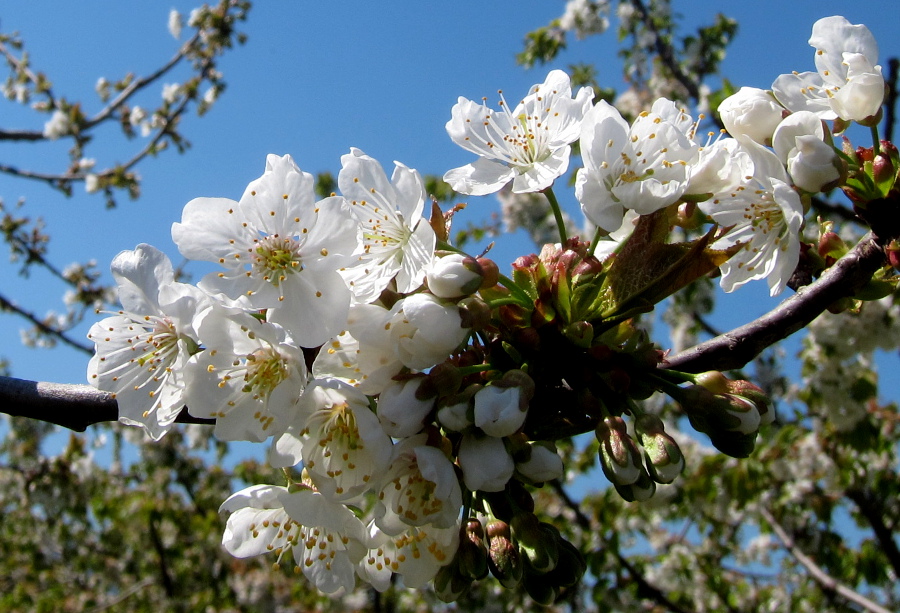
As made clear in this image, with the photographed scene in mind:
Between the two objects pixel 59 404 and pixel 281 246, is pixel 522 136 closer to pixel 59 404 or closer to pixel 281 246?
pixel 281 246

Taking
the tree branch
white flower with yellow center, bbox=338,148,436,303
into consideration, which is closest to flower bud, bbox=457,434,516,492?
Answer: white flower with yellow center, bbox=338,148,436,303

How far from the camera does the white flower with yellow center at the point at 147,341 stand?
53.9 inches

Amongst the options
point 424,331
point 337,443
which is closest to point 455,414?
point 424,331

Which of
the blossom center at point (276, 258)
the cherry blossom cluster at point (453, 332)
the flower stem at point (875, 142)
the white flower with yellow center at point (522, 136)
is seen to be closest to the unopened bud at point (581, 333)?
the cherry blossom cluster at point (453, 332)

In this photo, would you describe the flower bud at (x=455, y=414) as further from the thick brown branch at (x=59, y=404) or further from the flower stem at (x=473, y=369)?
the thick brown branch at (x=59, y=404)

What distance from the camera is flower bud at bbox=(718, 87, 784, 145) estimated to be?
1520mm

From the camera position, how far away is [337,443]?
139cm

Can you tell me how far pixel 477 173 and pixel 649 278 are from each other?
52 cm

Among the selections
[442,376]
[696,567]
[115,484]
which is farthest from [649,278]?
[115,484]

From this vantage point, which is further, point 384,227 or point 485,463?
point 384,227

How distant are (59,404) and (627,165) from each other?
1.38 metres

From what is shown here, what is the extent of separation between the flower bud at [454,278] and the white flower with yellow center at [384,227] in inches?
2.7

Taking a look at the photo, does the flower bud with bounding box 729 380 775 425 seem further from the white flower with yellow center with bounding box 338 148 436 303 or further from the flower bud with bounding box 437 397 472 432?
the white flower with yellow center with bounding box 338 148 436 303

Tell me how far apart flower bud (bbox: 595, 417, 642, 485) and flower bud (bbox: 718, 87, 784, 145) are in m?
0.74
